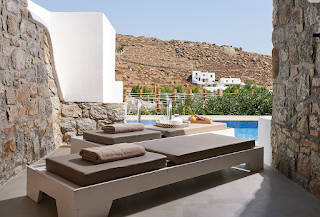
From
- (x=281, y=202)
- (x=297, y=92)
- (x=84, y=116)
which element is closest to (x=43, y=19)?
(x=84, y=116)

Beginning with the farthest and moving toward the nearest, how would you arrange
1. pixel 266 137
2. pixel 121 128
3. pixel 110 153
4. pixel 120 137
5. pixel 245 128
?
pixel 245 128 → pixel 266 137 → pixel 121 128 → pixel 120 137 → pixel 110 153

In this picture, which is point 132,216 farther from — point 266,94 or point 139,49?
point 139,49

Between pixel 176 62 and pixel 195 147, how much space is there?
23.7 metres

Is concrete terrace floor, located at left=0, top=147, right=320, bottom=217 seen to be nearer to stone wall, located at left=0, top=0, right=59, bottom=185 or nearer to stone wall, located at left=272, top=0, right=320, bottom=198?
stone wall, located at left=272, top=0, right=320, bottom=198

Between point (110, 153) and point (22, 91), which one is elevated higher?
point (22, 91)

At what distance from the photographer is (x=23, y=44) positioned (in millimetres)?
3004

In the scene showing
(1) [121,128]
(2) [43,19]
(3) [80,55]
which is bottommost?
(1) [121,128]

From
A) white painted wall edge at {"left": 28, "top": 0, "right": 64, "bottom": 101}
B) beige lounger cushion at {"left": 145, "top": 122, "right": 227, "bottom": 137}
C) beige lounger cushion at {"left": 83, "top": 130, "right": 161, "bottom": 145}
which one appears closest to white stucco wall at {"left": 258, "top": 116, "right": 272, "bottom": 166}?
beige lounger cushion at {"left": 145, "top": 122, "right": 227, "bottom": 137}

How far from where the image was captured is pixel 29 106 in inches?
124

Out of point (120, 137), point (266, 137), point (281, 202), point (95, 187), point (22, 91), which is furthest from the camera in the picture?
point (266, 137)

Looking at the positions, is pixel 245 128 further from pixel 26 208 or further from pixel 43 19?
pixel 26 208

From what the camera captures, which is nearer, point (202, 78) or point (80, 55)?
point (80, 55)

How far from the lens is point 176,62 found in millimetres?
25641

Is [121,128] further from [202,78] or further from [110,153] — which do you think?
[202,78]
